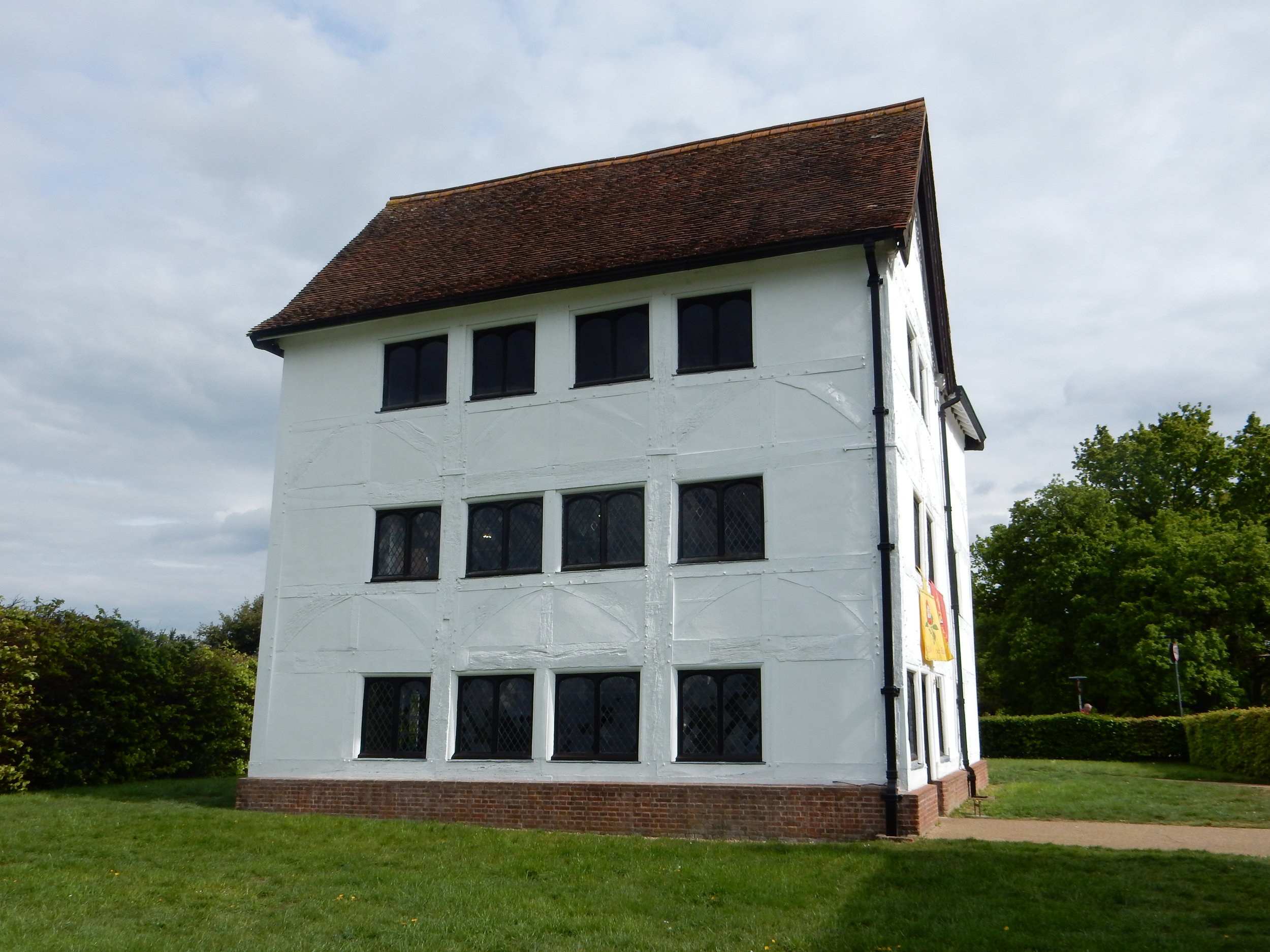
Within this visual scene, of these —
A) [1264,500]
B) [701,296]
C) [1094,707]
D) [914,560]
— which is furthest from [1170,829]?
[1264,500]

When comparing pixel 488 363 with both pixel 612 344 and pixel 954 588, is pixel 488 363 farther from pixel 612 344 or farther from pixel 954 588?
pixel 954 588

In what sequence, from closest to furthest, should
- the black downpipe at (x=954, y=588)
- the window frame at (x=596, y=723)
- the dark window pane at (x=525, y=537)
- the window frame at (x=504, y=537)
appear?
the window frame at (x=596, y=723)
the window frame at (x=504, y=537)
the dark window pane at (x=525, y=537)
the black downpipe at (x=954, y=588)

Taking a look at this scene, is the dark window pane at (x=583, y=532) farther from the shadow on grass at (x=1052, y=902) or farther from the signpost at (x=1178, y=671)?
the signpost at (x=1178, y=671)

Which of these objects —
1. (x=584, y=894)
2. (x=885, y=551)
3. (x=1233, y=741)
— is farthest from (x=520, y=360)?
(x=1233, y=741)

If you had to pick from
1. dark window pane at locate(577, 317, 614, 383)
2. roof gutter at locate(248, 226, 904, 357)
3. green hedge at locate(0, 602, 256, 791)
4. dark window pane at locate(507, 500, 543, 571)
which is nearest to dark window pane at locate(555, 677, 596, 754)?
dark window pane at locate(507, 500, 543, 571)

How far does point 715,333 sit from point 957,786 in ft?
28.7

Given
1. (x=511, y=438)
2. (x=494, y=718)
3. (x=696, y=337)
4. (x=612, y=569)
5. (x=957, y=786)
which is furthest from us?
(x=957, y=786)

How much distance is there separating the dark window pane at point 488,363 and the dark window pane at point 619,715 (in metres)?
5.08

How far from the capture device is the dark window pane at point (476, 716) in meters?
16.6

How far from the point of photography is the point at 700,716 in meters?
15.4

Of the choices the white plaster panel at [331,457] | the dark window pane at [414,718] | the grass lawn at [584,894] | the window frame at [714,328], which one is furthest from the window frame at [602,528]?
the grass lawn at [584,894]

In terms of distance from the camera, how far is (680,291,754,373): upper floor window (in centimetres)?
1652

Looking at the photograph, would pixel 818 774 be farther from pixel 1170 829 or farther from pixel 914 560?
pixel 1170 829

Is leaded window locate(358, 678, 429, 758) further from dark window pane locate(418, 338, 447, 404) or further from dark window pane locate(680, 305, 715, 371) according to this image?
dark window pane locate(680, 305, 715, 371)
